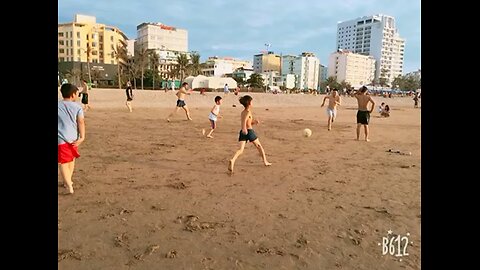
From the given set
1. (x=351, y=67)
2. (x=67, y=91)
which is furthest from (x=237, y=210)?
(x=351, y=67)

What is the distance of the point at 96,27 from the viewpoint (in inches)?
3548

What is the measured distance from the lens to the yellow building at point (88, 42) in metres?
86.2

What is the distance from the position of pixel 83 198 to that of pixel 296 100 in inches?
1494

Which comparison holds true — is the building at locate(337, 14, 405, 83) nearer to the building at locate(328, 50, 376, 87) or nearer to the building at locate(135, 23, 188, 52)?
the building at locate(328, 50, 376, 87)

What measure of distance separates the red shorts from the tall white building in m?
138

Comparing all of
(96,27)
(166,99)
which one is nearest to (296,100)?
(166,99)

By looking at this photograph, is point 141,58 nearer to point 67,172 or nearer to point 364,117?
point 364,117

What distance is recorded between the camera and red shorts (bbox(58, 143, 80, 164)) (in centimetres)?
428

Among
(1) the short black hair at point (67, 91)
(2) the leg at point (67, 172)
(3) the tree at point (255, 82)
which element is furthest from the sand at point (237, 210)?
(3) the tree at point (255, 82)

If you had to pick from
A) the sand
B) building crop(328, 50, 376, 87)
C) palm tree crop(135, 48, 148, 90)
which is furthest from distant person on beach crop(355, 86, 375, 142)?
building crop(328, 50, 376, 87)

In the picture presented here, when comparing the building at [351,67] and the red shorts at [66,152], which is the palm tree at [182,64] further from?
the building at [351,67]

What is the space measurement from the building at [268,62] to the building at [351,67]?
926 inches

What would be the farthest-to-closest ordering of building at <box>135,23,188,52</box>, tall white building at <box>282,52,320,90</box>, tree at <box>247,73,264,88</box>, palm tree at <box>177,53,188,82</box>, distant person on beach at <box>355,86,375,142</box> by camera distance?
tall white building at <box>282,52,320,90</box>, building at <box>135,23,188,52</box>, tree at <box>247,73,264,88</box>, palm tree at <box>177,53,188,82</box>, distant person on beach at <box>355,86,375,142</box>
